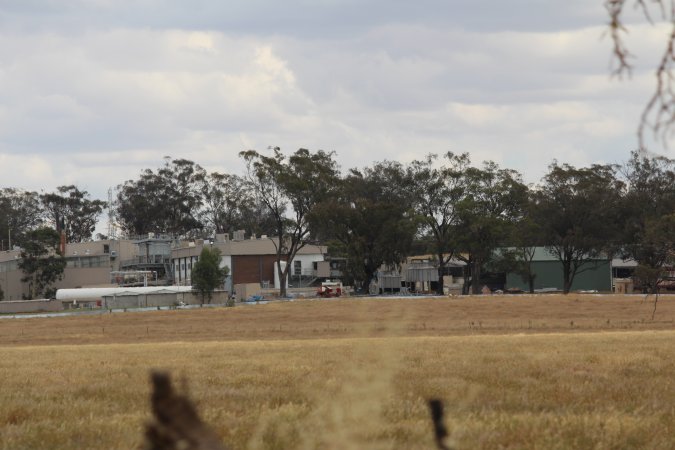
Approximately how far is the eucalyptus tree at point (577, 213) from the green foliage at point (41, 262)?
52327 mm

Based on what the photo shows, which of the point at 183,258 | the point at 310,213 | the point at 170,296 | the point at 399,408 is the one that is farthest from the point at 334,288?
the point at 399,408

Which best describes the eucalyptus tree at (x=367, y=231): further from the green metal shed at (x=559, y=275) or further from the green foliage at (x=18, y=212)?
the green foliage at (x=18, y=212)

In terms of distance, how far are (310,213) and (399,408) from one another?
4081 inches

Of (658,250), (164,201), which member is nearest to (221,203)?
(164,201)

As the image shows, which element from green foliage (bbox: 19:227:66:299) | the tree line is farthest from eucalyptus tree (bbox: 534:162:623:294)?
green foliage (bbox: 19:227:66:299)

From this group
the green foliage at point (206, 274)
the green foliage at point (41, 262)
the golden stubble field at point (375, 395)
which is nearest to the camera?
the golden stubble field at point (375, 395)

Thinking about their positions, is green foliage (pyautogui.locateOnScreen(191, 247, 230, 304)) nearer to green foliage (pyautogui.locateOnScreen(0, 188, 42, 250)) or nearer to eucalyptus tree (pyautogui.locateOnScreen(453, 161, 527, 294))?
eucalyptus tree (pyautogui.locateOnScreen(453, 161, 527, 294))

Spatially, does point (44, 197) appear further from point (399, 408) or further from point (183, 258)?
point (399, 408)

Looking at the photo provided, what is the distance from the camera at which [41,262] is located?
112 m

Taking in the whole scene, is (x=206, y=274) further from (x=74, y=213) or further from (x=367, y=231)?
(x=74, y=213)

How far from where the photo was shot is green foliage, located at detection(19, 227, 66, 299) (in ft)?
365

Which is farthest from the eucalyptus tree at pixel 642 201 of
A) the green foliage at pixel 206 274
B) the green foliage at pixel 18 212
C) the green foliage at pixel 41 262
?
the green foliage at pixel 18 212

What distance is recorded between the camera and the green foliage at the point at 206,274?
9844cm

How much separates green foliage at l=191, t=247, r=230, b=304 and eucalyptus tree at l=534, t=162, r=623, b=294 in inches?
1318
